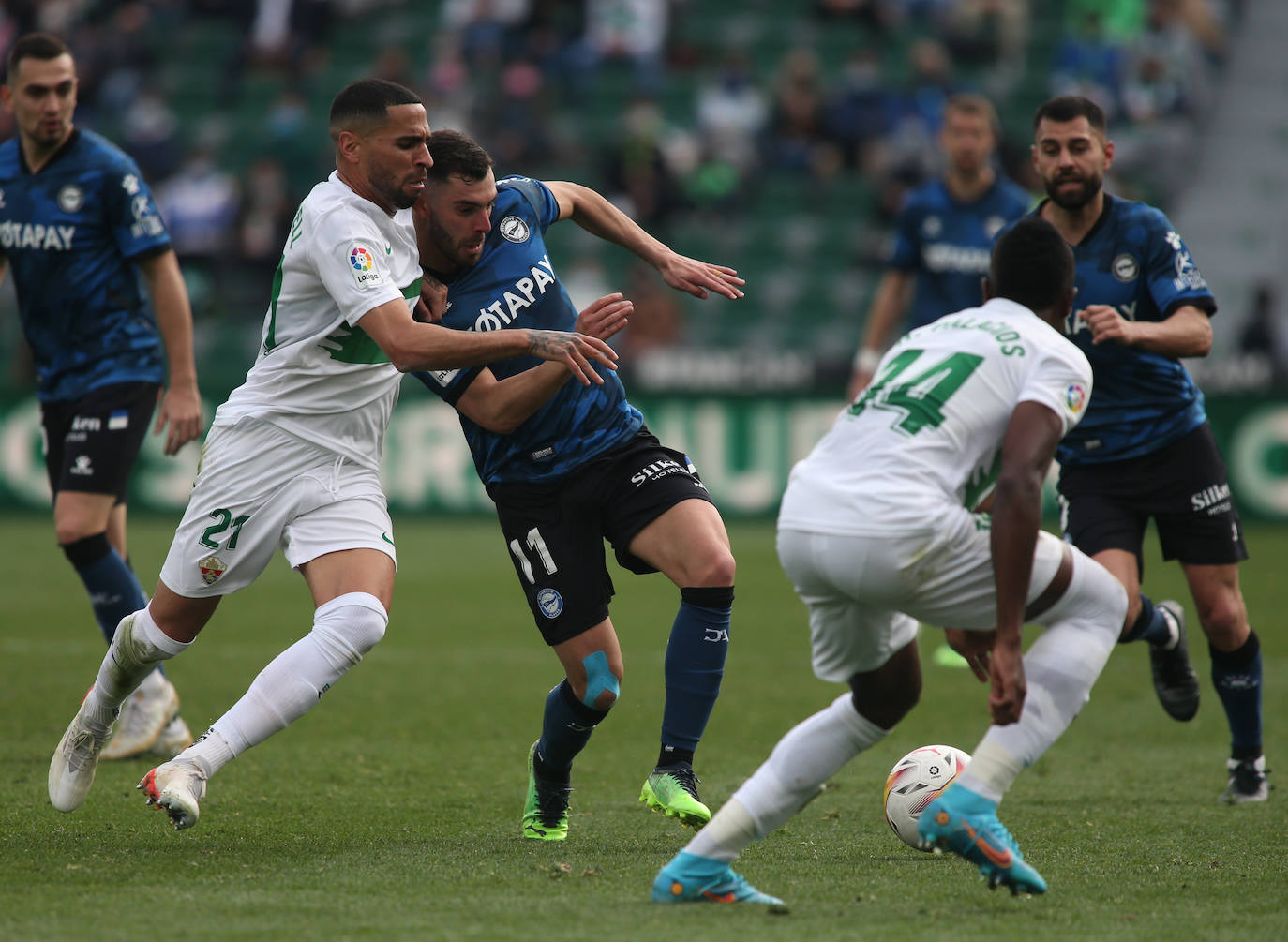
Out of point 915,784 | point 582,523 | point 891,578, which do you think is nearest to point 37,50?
point 582,523

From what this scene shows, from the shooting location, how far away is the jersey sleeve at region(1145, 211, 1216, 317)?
578 centimetres

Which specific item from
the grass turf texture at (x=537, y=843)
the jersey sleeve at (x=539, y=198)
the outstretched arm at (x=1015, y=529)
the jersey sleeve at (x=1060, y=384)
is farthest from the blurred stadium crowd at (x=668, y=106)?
the outstretched arm at (x=1015, y=529)

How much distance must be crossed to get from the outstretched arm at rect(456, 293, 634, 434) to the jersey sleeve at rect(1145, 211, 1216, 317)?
226 cm

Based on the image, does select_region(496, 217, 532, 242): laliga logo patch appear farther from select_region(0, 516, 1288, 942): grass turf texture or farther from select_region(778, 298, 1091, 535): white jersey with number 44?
select_region(0, 516, 1288, 942): grass turf texture

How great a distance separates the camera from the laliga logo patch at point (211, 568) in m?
4.88

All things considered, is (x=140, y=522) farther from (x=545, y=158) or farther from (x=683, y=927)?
(x=683, y=927)

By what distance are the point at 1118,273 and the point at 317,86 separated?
1783 centimetres

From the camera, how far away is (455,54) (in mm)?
21344

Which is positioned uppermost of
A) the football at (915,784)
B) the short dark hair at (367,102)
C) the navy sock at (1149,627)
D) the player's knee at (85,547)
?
the short dark hair at (367,102)

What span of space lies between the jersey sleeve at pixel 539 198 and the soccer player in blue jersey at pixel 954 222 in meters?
3.63

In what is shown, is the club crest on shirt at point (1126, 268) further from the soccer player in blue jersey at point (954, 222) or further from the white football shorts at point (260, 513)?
the white football shorts at point (260, 513)

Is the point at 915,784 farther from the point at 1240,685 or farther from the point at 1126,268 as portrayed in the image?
the point at 1126,268

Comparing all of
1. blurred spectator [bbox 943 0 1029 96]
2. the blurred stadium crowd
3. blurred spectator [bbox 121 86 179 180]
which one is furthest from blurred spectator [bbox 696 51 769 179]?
blurred spectator [bbox 121 86 179 180]

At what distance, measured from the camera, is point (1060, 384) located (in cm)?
394
